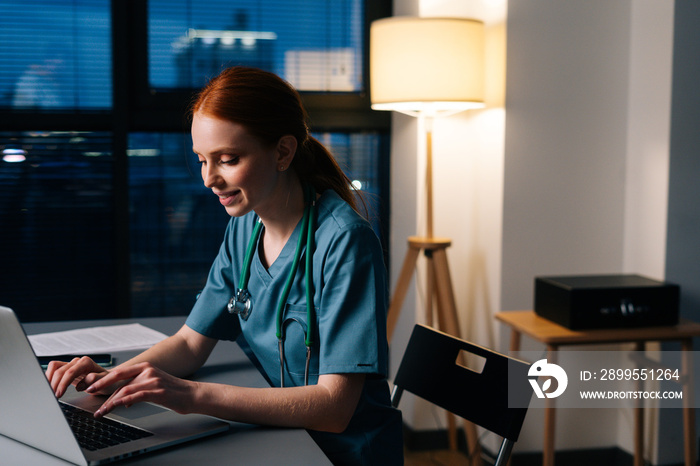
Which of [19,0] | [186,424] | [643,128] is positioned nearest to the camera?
[186,424]

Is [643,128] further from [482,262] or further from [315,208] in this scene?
[315,208]

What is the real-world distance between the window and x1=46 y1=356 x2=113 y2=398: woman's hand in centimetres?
177

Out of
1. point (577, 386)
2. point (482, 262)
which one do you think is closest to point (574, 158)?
point (482, 262)

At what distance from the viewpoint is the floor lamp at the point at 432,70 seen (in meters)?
2.24

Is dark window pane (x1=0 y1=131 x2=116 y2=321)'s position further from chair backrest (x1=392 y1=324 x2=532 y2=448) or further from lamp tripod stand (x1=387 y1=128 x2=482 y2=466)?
chair backrest (x1=392 y1=324 x2=532 y2=448)

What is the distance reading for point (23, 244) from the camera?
2.80m

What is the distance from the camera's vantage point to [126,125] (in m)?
2.82

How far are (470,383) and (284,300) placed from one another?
1.16 feet

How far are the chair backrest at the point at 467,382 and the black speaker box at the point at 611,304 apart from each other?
82 centimetres

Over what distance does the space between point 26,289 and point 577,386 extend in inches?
83.6

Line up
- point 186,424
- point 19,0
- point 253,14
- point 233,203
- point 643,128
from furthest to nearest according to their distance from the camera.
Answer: point 253,14 < point 19,0 < point 643,128 < point 233,203 < point 186,424

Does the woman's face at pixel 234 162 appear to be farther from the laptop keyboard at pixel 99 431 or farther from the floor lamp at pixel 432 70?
the floor lamp at pixel 432 70

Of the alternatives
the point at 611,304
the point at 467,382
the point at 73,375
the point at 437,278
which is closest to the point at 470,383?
the point at 467,382

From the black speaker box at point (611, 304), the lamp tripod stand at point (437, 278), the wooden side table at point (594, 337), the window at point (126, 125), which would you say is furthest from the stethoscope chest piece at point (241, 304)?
the window at point (126, 125)
